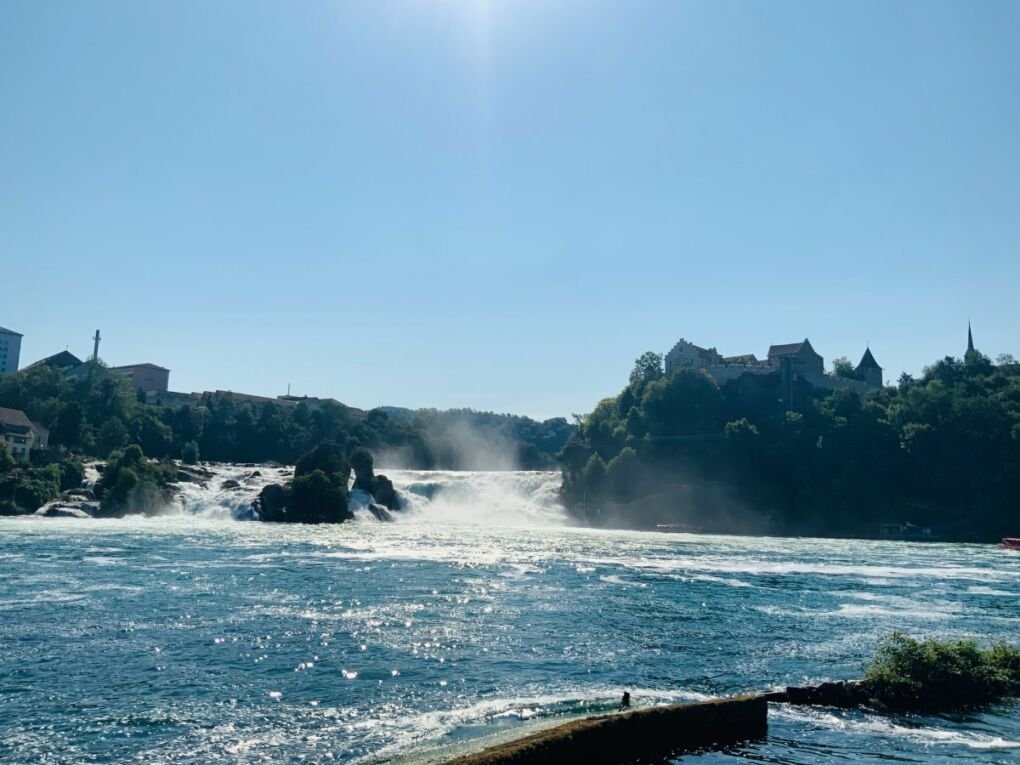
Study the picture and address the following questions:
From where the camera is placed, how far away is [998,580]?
48.3m

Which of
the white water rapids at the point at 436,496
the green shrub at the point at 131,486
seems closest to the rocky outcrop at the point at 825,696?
the white water rapids at the point at 436,496

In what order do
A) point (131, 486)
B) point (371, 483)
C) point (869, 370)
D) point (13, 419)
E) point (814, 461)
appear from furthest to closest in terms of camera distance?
1. point (869, 370)
2. point (814, 461)
3. point (13, 419)
4. point (371, 483)
5. point (131, 486)

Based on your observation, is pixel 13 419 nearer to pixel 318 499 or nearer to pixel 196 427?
pixel 196 427

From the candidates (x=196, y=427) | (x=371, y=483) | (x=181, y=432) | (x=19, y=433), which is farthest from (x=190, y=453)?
(x=371, y=483)

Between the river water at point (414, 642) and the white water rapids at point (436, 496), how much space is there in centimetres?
2980

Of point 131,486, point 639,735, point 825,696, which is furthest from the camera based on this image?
point 131,486

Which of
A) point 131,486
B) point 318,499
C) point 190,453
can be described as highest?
point 190,453

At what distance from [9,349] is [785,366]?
174 meters

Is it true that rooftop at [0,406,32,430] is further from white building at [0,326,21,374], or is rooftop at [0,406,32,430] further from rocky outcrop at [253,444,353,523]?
white building at [0,326,21,374]

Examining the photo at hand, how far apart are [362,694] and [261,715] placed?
8.74 feet

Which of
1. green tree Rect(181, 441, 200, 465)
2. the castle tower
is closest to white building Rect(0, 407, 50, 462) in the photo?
green tree Rect(181, 441, 200, 465)

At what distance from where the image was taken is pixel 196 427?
131375mm

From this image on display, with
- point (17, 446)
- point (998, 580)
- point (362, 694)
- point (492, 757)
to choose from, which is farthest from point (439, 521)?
point (492, 757)

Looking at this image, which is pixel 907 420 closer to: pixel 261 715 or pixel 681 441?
pixel 681 441
